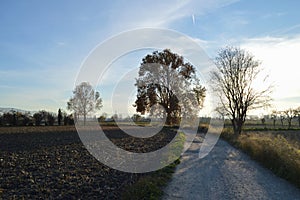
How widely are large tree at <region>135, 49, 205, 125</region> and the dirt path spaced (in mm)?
28094

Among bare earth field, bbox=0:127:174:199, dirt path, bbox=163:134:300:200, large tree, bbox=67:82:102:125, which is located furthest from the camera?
large tree, bbox=67:82:102:125

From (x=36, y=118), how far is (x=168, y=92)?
27212 millimetres

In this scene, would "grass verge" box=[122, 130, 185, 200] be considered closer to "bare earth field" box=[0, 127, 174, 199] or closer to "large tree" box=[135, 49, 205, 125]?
"bare earth field" box=[0, 127, 174, 199]

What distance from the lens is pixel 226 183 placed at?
9.36m

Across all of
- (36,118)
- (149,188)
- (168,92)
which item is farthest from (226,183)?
(36,118)

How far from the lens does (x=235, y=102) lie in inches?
1258

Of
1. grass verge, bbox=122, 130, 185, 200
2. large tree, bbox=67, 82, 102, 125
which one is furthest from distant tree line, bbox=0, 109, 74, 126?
grass verge, bbox=122, 130, 185, 200

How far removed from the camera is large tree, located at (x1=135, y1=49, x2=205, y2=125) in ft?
135

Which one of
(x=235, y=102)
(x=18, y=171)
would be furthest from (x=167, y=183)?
(x=235, y=102)

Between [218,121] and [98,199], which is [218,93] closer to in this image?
[218,121]

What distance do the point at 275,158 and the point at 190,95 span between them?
29.1 m

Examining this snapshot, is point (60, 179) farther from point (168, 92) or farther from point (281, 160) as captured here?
point (168, 92)

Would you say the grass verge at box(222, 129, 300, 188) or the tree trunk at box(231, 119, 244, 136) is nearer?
the grass verge at box(222, 129, 300, 188)

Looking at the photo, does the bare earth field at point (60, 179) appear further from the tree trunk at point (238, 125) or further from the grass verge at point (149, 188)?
the tree trunk at point (238, 125)
